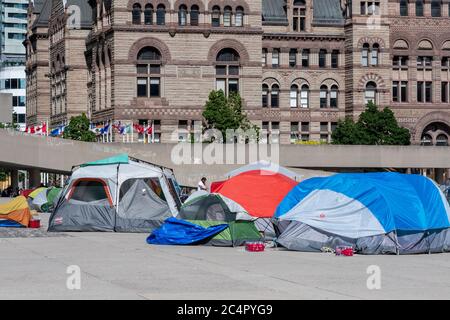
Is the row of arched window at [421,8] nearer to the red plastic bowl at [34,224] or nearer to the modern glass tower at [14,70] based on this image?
the red plastic bowl at [34,224]

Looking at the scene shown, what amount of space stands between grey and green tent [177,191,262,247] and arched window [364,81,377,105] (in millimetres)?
62134

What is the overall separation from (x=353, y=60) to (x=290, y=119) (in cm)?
691

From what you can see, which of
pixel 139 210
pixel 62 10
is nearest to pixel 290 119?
pixel 62 10

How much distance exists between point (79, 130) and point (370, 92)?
75.7ft

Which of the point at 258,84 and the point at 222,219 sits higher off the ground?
the point at 258,84

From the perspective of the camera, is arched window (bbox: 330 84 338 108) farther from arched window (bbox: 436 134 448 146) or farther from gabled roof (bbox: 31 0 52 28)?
gabled roof (bbox: 31 0 52 28)

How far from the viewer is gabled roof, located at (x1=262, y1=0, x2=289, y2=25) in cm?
9181

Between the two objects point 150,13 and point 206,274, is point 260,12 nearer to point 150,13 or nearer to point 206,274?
point 150,13

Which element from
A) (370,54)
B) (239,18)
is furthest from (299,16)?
(239,18)

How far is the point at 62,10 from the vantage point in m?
98.5

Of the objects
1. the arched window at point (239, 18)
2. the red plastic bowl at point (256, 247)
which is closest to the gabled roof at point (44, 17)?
the arched window at point (239, 18)

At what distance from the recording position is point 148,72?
83.1 metres

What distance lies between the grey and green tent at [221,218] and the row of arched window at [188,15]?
180 feet

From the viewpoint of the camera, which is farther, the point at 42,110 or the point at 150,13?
the point at 42,110
